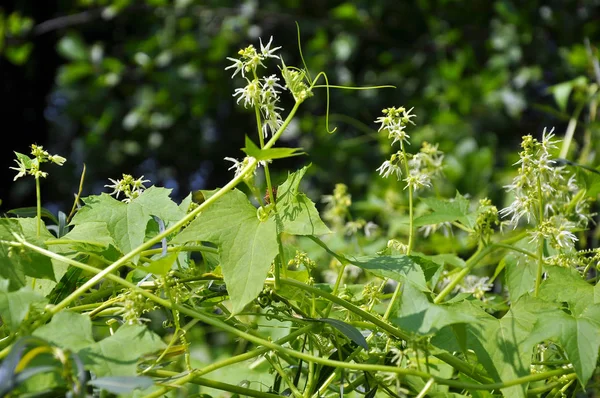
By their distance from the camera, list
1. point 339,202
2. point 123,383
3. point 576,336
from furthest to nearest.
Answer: point 339,202 → point 576,336 → point 123,383

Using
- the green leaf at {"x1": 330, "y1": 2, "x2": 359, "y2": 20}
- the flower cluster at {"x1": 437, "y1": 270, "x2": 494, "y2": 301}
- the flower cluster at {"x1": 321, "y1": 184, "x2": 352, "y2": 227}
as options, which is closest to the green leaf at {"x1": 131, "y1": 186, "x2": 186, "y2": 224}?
the flower cluster at {"x1": 437, "y1": 270, "x2": 494, "y2": 301}

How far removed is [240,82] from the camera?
2.76 meters

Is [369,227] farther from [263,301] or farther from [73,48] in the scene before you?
[73,48]

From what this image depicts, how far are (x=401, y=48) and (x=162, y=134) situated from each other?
99 cm

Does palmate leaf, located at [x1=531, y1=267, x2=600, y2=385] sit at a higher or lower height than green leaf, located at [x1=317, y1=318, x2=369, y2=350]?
lower

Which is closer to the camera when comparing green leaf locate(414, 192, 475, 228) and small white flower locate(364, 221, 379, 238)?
green leaf locate(414, 192, 475, 228)

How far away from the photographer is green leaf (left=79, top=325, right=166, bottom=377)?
1.38ft

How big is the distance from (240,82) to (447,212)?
2.12m

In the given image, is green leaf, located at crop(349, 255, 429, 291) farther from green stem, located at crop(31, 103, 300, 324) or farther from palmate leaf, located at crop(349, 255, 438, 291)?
green stem, located at crop(31, 103, 300, 324)

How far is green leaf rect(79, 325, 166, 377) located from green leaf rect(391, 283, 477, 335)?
158 millimetres

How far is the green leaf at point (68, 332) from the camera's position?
432mm

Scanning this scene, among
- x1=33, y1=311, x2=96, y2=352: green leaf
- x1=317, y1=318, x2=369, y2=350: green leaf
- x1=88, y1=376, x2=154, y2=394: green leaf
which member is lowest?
x1=317, y1=318, x2=369, y2=350: green leaf

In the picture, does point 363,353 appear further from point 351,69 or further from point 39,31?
point 39,31

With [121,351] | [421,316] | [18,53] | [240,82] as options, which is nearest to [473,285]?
[421,316]
